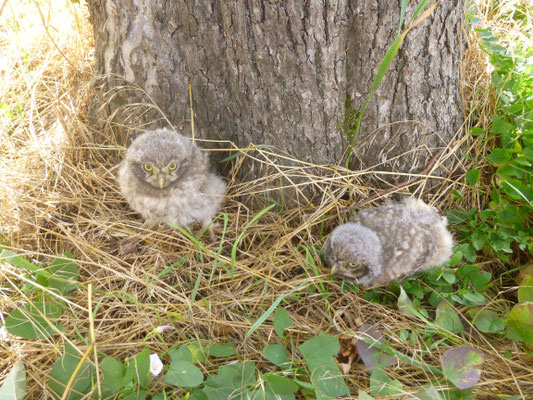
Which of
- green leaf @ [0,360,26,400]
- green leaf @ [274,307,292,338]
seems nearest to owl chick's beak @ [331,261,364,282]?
green leaf @ [274,307,292,338]

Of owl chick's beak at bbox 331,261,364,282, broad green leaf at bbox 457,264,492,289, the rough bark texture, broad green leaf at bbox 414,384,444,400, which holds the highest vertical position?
the rough bark texture

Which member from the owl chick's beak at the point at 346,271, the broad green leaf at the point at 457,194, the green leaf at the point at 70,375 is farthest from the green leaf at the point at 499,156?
the green leaf at the point at 70,375

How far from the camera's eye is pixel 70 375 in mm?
1710

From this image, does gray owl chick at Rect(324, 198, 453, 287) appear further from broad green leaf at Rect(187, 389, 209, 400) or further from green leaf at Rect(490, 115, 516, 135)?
broad green leaf at Rect(187, 389, 209, 400)

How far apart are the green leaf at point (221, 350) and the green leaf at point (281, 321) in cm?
22

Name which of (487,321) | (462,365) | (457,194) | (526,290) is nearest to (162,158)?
(457,194)

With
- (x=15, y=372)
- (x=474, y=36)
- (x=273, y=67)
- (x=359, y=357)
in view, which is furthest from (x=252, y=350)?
(x=474, y=36)

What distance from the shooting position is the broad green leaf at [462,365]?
5.64 feet

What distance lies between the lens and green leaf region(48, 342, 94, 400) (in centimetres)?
169

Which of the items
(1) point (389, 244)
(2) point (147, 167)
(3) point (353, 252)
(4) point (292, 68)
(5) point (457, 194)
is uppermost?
(4) point (292, 68)

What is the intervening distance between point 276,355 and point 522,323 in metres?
1.18

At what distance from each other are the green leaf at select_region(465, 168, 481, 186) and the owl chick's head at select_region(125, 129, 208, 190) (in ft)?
5.22

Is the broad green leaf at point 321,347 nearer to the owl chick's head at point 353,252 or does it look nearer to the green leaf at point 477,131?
the owl chick's head at point 353,252

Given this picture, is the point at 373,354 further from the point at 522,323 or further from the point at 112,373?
the point at 112,373
